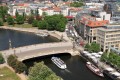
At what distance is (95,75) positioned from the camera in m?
60.9

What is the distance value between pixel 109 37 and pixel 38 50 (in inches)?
805

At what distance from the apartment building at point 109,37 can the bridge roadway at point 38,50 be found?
9.21m

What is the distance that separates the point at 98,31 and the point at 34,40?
26838 mm

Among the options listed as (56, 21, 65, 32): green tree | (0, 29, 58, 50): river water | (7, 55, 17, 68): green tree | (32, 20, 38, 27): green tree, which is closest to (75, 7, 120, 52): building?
(56, 21, 65, 32): green tree

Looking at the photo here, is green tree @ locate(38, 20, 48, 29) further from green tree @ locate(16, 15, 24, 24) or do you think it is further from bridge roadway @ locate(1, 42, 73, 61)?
bridge roadway @ locate(1, 42, 73, 61)

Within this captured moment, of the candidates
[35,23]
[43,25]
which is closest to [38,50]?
[43,25]

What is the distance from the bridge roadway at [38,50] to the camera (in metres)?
68.8

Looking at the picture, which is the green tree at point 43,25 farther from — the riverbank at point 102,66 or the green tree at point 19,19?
the riverbank at point 102,66

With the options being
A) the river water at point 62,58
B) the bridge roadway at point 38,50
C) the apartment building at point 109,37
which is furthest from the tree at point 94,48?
the bridge roadway at point 38,50

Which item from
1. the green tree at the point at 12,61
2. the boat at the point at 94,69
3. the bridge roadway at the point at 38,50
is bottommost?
the boat at the point at 94,69

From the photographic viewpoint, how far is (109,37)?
7500 centimetres

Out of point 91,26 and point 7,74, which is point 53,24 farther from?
point 7,74

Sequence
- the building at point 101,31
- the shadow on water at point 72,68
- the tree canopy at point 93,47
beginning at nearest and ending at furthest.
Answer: the shadow on water at point 72,68
the tree canopy at point 93,47
the building at point 101,31

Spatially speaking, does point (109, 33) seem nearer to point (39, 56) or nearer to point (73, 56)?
point (73, 56)
